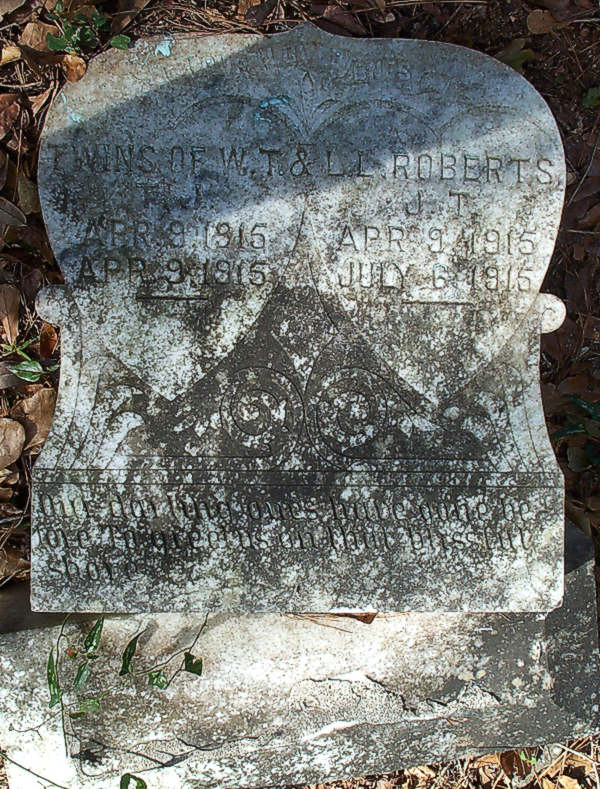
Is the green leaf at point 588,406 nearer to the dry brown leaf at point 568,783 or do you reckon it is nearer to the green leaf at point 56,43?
the dry brown leaf at point 568,783

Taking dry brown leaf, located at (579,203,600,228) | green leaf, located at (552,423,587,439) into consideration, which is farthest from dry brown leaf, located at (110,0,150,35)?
green leaf, located at (552,423,587,439)

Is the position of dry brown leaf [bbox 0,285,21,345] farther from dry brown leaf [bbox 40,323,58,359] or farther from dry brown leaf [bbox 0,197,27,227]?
dry brown leaf [bbox 0,197,27,227]

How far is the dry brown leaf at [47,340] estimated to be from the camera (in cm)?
265

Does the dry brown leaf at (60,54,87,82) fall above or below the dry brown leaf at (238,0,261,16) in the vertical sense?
below

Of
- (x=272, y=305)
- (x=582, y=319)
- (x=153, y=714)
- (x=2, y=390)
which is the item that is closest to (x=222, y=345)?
(x=272, y=305)

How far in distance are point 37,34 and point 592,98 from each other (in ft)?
6.94

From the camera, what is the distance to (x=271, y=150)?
2.11m

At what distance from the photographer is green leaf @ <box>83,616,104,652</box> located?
7.36ft

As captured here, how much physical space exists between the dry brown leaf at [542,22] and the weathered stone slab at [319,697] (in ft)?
6.51

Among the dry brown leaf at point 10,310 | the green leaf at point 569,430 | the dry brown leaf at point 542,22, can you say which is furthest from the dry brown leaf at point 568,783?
the dry brown leaf at point 542,22

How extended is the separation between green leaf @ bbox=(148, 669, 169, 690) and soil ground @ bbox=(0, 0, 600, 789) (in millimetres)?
719

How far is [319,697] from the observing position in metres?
2.46

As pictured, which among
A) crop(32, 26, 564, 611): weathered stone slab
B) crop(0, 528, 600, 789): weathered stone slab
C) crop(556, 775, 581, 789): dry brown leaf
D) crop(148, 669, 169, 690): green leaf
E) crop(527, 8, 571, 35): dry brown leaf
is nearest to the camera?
crop(32, 26, 564, 611): weathered stone slab

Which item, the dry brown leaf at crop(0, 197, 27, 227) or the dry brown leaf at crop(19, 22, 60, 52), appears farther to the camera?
the dry brown leaf at crop(0, 197, 27, 227)
